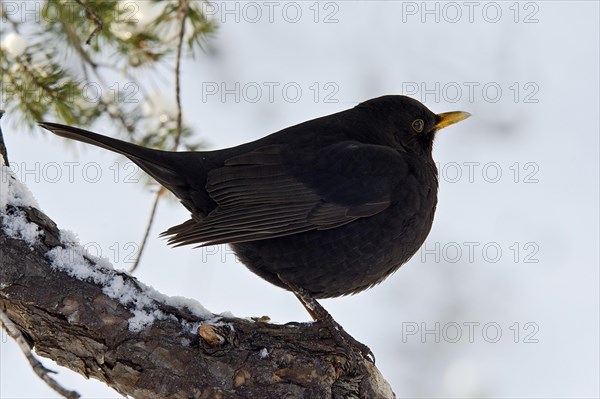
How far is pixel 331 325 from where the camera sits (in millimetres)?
3520

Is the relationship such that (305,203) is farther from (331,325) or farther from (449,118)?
(449,118)

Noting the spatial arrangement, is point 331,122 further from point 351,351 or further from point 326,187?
point 351,351

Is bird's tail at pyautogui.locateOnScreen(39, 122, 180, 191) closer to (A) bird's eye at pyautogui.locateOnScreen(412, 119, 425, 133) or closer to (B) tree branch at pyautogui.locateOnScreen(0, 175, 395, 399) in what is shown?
(B) tree branch at pyautogui.locateOnScreen(0, 175, 395, 399)

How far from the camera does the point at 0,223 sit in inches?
113

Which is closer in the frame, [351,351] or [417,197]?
[351,351]

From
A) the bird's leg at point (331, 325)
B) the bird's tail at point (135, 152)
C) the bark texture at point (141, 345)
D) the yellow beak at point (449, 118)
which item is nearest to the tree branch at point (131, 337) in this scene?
the bark texture at point (141, 345)

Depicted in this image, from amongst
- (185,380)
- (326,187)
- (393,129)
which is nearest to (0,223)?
(185,380)

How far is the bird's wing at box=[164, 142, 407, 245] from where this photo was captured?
375 cm

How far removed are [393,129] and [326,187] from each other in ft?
2.59

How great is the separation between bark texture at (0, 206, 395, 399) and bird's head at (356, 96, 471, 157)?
1762mm

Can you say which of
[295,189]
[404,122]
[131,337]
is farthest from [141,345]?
[404,122]

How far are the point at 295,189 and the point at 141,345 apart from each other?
1356 mm

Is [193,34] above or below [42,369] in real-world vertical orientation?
above

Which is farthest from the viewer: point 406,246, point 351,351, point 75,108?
point 75,108
